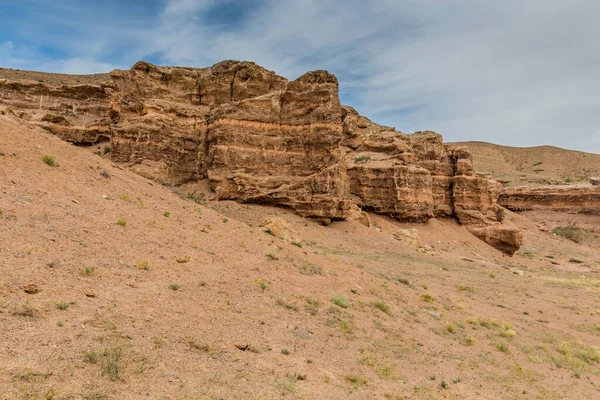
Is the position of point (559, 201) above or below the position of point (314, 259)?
above

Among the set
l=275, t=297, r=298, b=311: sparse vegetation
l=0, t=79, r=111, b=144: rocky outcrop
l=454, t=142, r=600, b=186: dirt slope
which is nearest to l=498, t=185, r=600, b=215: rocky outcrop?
l=454, t=142, r=600, b=186: dirt slope

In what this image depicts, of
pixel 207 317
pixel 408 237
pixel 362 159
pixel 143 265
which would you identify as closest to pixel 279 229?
pixel 143 265

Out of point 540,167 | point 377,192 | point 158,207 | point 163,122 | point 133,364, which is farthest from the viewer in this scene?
point 540,167

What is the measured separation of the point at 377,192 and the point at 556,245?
27149mm

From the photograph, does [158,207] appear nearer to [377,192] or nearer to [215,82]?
[215,82]

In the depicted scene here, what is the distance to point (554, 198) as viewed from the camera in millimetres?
56344

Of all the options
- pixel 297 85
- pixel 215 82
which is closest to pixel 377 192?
pixel 297 85

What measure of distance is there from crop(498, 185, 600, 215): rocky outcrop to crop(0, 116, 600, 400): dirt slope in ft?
154

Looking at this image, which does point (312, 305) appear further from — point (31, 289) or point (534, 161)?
point (534, 161)

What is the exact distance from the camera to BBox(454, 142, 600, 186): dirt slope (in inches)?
3504

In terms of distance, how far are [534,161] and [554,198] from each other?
56.9 meters

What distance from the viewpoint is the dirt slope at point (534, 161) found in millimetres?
89000

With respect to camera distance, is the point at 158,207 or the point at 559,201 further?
the point at 559,201

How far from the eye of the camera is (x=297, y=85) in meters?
28.1
